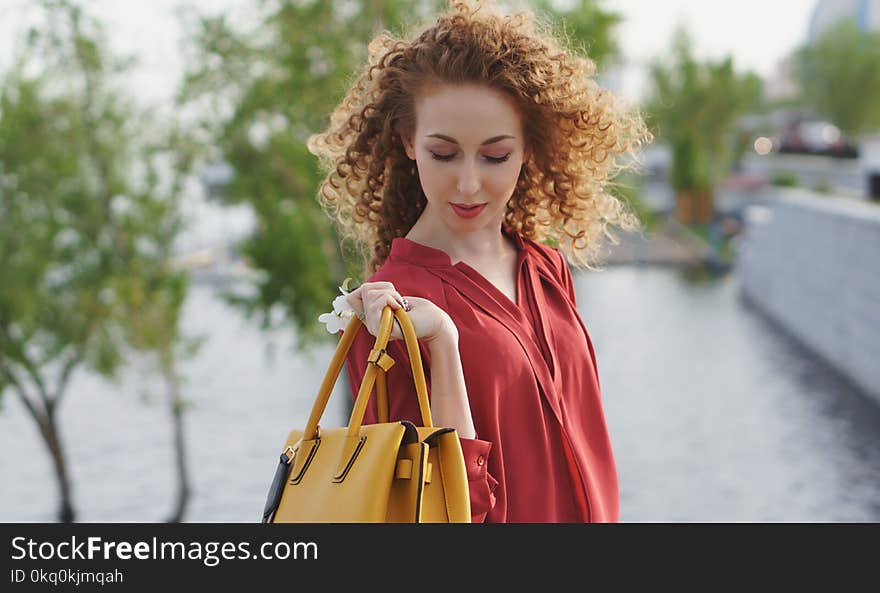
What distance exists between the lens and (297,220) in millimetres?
21734

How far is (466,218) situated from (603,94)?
473 mm

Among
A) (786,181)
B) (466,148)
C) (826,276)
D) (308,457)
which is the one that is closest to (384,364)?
(308,457)

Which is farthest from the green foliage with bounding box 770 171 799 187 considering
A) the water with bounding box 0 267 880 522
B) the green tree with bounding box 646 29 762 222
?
the water with bounding box 0 267 880 522

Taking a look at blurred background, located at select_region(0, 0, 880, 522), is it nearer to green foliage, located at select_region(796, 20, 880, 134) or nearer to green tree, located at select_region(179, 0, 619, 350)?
green tree, located at select_region(179, 0, 619, 350)

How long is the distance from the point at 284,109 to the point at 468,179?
64.2 ft

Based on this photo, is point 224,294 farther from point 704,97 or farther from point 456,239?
point 704,97

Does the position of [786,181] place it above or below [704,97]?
below

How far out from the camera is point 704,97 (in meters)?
56.5

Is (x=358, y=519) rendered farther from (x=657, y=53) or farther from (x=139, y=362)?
(x=657, y=53)

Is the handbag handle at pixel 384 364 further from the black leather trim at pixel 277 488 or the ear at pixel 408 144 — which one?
the ear at pixel 408 144

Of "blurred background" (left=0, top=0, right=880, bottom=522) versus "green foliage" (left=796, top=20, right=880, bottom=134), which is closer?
"blurred background" (left=0, top=0, right=880, bottom=522)

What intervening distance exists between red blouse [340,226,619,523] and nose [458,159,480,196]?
0.44 ft

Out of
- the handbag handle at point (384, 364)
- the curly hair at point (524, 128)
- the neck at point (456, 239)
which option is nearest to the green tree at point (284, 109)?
the curly hair at point (524, 128)

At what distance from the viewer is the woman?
2.14 m
